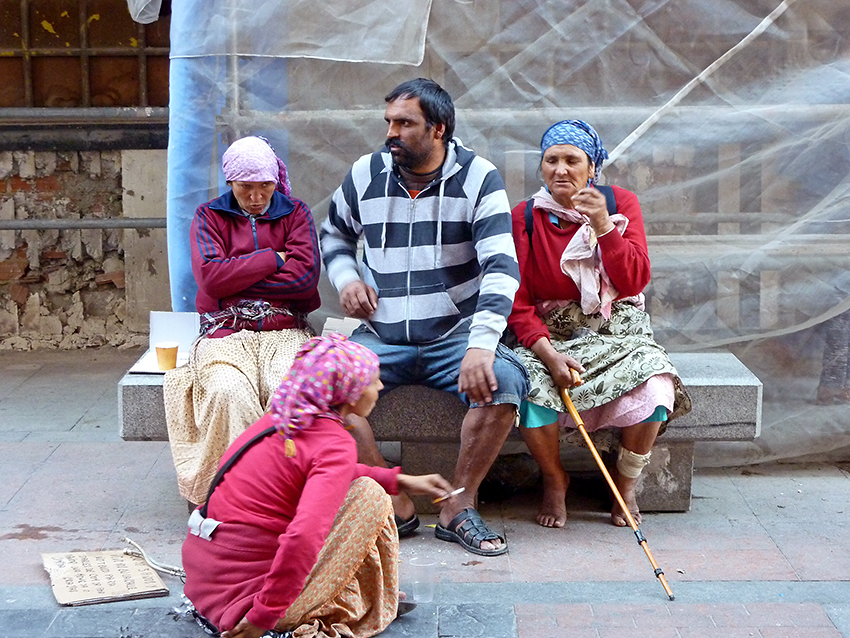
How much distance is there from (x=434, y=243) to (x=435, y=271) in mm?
99

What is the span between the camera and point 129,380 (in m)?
4.00

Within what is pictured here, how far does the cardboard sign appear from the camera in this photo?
327 centimetres

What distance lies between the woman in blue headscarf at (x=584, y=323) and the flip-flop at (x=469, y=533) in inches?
11.8

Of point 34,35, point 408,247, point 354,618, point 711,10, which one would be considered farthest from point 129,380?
point 34,35

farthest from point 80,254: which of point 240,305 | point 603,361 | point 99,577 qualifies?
point 603,361

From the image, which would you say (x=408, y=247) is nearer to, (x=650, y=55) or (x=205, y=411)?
(x=205, y=411)

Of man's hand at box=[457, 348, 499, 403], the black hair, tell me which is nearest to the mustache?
the black hair

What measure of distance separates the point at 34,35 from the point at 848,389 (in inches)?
188

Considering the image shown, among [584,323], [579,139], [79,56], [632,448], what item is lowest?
[632,448]

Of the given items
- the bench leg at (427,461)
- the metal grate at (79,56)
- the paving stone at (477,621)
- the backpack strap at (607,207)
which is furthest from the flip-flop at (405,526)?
the metal grate at (79,56)

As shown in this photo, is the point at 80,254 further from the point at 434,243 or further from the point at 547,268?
the point at 547,268

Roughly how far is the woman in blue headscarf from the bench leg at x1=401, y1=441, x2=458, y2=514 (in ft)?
1.11

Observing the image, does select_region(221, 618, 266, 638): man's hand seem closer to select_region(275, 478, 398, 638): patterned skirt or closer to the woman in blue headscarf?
select_region(275, 478, 398, 638): patterned skirt

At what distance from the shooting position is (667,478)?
13.3 feet
